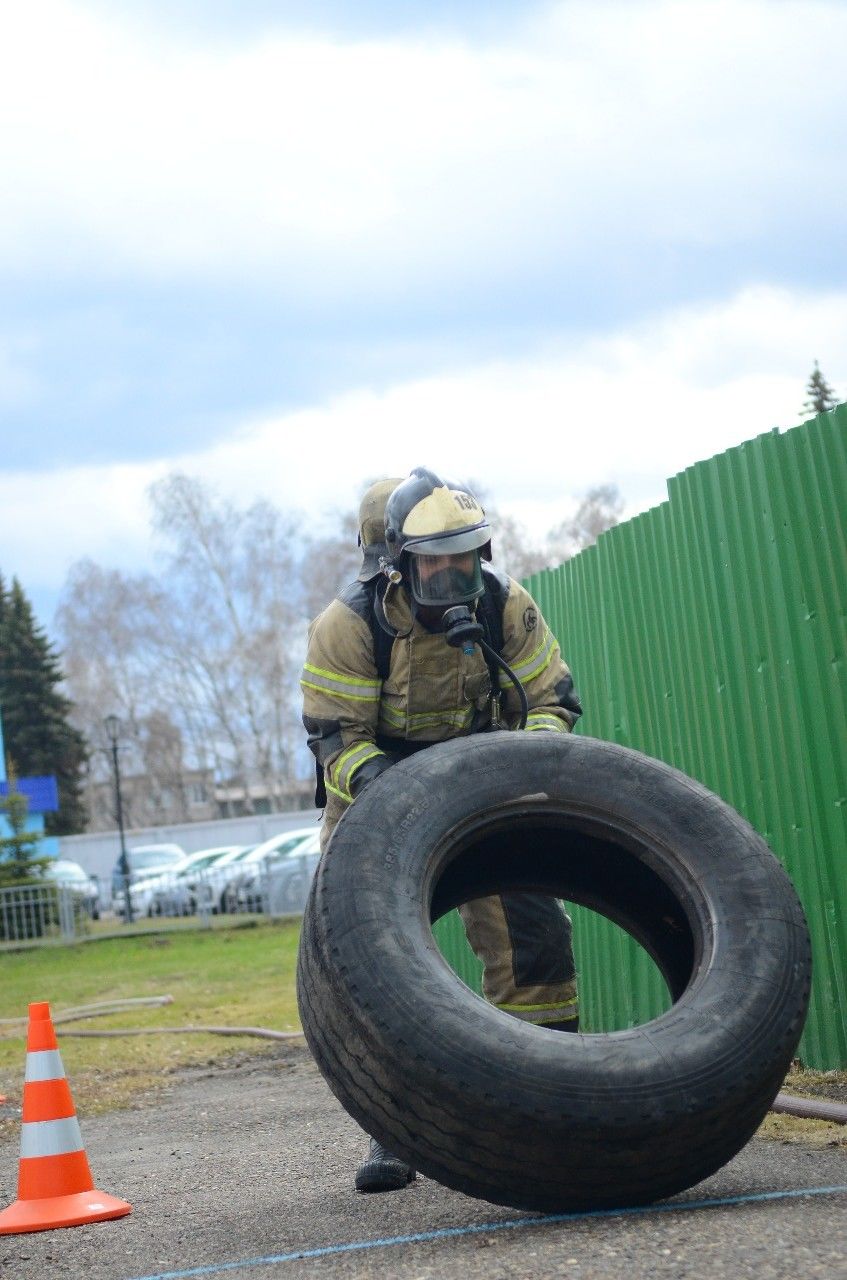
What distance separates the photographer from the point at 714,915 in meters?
3.49

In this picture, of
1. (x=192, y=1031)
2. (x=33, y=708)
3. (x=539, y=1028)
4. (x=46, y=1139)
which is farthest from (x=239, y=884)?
(x=33, y=708)

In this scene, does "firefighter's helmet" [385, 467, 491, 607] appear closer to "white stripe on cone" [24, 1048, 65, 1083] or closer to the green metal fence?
the green metal fence

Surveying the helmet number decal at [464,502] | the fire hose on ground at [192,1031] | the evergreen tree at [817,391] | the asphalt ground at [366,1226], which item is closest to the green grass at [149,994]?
the fire hose on ground at [192,1031]

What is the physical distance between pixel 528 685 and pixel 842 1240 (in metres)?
2.15

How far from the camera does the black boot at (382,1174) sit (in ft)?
13.5

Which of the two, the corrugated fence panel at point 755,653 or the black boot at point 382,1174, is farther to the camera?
the corrugated fence panel at point 755,653

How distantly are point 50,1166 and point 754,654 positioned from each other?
3082 millimetres

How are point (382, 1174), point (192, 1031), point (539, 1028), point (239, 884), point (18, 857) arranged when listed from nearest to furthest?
point (539, 1028) → point (382, 1174) → point (192, 1031) → point (239, 884) → point (18, 857)

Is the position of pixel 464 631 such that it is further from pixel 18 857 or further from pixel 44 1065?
pixel 18 857

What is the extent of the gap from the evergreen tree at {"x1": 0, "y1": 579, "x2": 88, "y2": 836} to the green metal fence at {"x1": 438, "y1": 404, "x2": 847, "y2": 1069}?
178 ft

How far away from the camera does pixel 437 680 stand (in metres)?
4.54

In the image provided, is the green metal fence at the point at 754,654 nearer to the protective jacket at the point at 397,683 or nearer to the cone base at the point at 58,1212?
the protective jacket at the point at 397,683

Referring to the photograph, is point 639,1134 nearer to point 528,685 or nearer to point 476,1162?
point 476,1162

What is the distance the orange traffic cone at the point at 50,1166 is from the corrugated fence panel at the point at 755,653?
264 centimetres
